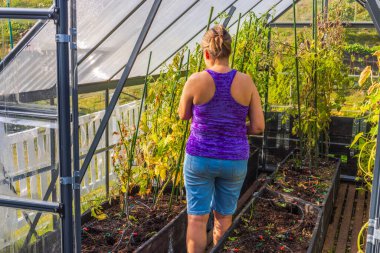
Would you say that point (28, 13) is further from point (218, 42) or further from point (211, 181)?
point (211, 181)

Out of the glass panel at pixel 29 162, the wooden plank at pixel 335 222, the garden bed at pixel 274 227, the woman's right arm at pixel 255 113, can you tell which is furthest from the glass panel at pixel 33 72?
the wooden plank at pixel 335 222

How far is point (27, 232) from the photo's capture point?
86.7 inches

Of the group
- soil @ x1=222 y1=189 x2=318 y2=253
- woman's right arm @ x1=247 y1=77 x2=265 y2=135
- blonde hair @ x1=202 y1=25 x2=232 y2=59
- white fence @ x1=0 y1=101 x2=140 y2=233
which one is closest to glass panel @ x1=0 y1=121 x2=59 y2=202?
white fence @ x1=0 y1=101 x2=140 y2=233

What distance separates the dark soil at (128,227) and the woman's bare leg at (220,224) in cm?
A: 42

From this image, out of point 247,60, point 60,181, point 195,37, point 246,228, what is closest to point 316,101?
point 247,60

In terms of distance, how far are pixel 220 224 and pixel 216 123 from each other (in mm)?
726

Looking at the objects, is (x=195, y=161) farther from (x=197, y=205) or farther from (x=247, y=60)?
(x=247, y=60)

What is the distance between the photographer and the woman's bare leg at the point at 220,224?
2664mm

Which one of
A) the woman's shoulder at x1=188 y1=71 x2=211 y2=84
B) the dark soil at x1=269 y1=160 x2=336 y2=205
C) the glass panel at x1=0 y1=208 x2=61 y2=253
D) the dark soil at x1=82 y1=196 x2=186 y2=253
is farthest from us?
the dark soil at x1=269 y1=160 x2=336 y2=205

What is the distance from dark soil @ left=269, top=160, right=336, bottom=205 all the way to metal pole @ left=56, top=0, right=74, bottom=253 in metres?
2.09

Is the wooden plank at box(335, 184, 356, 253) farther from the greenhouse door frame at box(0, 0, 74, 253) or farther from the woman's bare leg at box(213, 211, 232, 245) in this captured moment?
the greenhouse door frame at box(0, 0, 74, 253)

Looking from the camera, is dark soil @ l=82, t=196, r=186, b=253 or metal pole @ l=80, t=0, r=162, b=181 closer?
metal pole @ l=80, t=0, r=162, b=181

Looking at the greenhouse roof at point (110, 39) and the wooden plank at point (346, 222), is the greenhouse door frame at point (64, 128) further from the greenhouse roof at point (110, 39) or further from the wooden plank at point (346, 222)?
the wooden plank at point (346, 222)

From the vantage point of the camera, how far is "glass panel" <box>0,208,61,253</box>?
2.15 m
